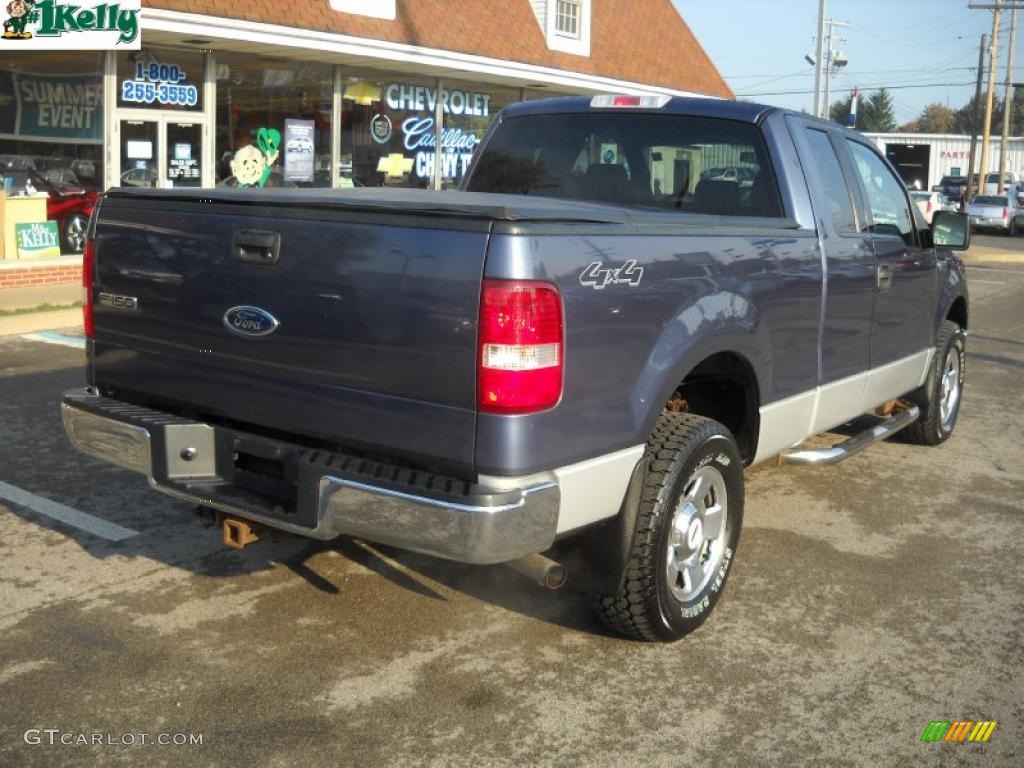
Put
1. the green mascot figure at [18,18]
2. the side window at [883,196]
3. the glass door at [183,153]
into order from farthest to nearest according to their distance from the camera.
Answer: the glass door at [183,153], the green mascot figure at [18,18], the side window at [883,196]

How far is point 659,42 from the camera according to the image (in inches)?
925

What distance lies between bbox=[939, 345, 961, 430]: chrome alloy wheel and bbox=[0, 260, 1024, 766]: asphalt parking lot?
4.51 ft

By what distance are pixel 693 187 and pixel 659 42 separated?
62.8 feet

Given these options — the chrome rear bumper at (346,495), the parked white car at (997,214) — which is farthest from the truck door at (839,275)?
the parked white car at (997,214)

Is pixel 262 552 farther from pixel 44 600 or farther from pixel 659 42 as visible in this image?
pixel 659 42

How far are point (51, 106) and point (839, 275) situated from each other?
11236 millimetres

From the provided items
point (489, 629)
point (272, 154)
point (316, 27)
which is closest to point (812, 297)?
point (489, 629)

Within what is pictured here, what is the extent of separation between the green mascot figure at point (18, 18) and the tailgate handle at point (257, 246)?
10866mm

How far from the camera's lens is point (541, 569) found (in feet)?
12.7

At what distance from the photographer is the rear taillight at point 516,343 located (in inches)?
134

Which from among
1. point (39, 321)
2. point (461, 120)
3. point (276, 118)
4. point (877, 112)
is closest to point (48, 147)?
point (39, 321)

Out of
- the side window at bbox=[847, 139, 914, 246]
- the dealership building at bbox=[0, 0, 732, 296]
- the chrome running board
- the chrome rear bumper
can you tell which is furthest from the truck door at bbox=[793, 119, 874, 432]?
the dealership building at bbox=[0, 0, 732, 296]

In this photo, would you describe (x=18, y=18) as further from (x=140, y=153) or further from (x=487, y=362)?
(x=487, y=362)

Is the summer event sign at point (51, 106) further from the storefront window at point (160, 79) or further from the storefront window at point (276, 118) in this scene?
the storefront window at point (276, 118)
